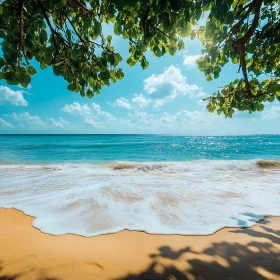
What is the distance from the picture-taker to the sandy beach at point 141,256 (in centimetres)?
199

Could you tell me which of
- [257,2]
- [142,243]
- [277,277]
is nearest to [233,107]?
[257,2]

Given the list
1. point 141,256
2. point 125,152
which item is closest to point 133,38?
point 141,256

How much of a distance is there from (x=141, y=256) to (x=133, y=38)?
3.26m

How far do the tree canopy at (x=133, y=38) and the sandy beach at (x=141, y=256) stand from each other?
2218mm

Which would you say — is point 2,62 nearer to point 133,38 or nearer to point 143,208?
point 133,38

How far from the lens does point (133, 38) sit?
2639 millimetres

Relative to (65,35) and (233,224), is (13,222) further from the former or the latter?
(233,224)

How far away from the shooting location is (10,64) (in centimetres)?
170

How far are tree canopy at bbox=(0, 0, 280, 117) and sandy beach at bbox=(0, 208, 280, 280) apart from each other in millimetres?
2218

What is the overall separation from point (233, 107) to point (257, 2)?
1.70 metres

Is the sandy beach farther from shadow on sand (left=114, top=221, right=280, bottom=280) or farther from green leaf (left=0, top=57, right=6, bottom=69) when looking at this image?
green leaf (left=0, top=57, right=6, bottom=69)

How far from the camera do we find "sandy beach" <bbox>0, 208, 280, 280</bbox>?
1994 millimetres

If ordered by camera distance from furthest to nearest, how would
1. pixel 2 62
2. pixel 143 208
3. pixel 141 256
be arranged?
pixel 143 208 → pixel 141 256 → pixel 2 62

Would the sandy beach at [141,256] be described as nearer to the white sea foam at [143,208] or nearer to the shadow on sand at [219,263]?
the shadow on sand at [219,263]
